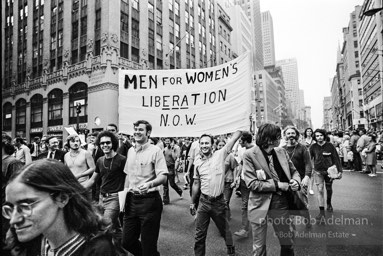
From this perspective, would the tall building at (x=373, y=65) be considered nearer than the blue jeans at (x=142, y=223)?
No

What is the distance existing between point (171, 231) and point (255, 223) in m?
2.49

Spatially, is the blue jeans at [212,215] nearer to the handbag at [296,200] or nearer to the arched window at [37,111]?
the handbag at [296,200]

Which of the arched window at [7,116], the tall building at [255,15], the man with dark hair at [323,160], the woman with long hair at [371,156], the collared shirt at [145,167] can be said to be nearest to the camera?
the collared shirt at [145,167]

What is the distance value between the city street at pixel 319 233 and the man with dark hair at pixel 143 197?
100 cm

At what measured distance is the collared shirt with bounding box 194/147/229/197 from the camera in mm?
3936

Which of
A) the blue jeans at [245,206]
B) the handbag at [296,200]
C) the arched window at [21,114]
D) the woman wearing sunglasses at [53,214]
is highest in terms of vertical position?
the arched window at [21,114]

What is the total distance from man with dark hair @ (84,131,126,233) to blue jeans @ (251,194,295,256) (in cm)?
216

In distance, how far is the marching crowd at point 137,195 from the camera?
4.62ft

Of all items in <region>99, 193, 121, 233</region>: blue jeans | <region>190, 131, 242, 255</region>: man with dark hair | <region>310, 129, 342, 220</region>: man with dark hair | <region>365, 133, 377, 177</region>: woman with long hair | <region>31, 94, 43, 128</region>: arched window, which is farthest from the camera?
<region>31, 94, 43, 128</region>: arched window

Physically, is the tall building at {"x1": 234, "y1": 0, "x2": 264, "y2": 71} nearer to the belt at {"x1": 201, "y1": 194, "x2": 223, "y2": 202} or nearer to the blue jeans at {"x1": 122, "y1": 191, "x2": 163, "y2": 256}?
the belt at {"x1": 201, "y1": 194, "x2": 223, "y2": 202}

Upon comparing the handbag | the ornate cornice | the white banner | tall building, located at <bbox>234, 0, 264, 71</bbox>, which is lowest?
the handbag

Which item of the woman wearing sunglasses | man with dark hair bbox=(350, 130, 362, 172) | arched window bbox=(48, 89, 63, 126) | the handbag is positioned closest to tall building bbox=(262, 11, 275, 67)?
arched window bbox=(48, 89, 63, 126)

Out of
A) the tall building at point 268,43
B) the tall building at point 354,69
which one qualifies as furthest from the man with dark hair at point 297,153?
the tall building at point 268,43

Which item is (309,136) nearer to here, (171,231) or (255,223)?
(171,231)
